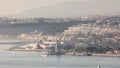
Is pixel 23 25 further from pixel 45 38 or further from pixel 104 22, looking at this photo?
pixel 104 22

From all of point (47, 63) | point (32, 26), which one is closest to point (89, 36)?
point (32, 26)

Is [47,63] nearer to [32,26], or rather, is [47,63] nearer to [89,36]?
[32,26]

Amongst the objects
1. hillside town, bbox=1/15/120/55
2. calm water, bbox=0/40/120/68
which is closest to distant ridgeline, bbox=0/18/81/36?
hillside town, bbox=1/15/120/55

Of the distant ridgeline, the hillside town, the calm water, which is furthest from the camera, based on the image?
the distant ridgeline

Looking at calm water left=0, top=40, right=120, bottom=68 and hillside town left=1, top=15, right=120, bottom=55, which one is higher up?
calm water left=0, top=40, right=120, bottom=68

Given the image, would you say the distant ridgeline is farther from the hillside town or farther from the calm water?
the calm water

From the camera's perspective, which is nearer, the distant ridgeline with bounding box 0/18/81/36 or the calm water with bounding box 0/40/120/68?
the calm water with bounding box 0/40/120/68

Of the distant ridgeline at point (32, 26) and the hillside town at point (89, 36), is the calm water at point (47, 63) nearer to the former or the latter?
the hillside town at point (89, 36)

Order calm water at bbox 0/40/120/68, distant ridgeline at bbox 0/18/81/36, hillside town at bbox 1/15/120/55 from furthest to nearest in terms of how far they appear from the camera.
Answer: distant ridgeline at bbox 0/18/81/36
hillside town at bbox 1/15/120/55
calm water at bbox 0/40/120/68

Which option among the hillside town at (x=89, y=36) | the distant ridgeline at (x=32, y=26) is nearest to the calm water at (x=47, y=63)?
the hillside town at (x=89, y=36)

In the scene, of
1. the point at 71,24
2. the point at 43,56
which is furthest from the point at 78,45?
the point at 71,24

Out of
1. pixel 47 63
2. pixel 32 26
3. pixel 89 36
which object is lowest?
pixel 89 36
